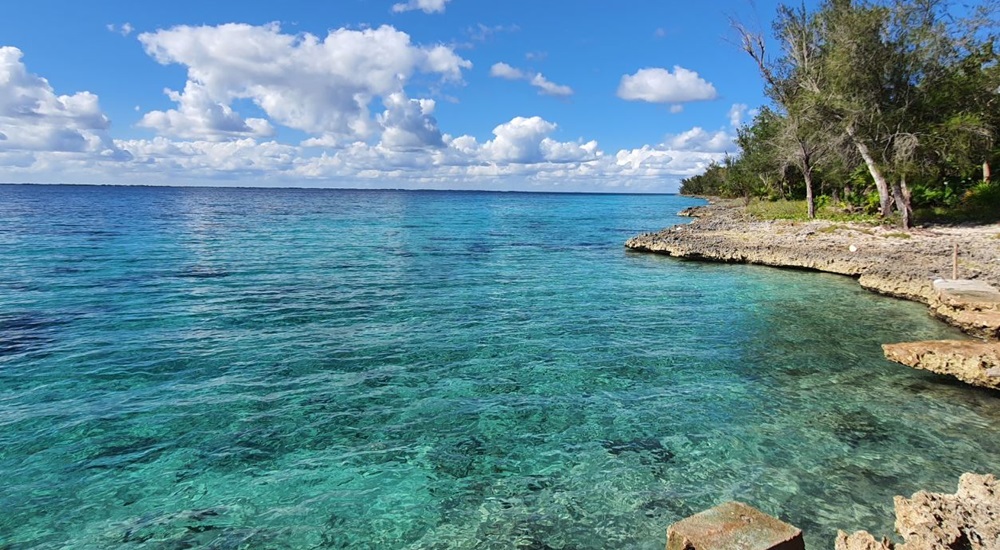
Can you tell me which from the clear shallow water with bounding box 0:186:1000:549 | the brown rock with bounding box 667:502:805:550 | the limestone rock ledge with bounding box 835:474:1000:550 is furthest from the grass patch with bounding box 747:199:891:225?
the brown rock with bounding box 667:502:805:550

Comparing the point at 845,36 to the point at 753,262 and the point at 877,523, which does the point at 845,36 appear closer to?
the point at 753,262

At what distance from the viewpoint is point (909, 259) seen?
1033 inches

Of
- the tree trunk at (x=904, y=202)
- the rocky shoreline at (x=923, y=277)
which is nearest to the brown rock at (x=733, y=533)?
the rocky shoreline at (x=923, y=277)

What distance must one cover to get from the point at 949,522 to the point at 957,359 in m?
8.21

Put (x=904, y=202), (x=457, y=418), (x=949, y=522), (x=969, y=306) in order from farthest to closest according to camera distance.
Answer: (x=904, y=202)
(x=969, y=306)
(x=457, y=418)
(x=949, y=522)

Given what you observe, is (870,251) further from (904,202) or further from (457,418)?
(457,418)

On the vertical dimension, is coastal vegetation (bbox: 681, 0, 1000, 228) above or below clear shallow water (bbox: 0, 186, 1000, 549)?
above

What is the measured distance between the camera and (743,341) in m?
16.9

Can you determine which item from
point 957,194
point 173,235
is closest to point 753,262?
point 957,194

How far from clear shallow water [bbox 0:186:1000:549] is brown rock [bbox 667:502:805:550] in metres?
2.16

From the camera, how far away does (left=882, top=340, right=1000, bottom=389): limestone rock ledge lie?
11961 millimetres

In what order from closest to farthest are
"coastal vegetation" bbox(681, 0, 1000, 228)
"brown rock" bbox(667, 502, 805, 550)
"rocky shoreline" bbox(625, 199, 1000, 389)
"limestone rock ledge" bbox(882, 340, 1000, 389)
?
"brown rock" bbox(667, 502, 805, 550) < "limestone rock ledge" bbox(882, 340, 1000, 389) < "rocky shoreline" bbox(625, 199, 1000, 389) < "coastal vegetation" bbox(681, 0, 1000, 228)

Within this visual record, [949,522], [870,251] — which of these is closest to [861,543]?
[949,522]

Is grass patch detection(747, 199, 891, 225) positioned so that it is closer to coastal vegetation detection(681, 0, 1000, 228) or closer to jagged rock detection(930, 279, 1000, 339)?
coastal vegetation detection(681, 0, 1000, 228)
